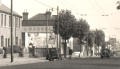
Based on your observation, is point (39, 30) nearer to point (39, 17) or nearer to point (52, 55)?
point (39, 17)

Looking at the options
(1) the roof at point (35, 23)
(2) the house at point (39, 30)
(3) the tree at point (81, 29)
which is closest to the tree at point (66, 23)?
(3) the tree at point (81, 29)

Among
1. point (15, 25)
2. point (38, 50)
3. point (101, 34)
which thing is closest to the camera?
point (15, 25)

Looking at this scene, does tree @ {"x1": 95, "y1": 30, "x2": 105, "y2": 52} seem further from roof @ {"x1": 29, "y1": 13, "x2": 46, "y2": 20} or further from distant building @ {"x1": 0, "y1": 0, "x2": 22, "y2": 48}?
distant building @ {"x1": 0, "y1": 0, "x2": 22, "y2": 48}

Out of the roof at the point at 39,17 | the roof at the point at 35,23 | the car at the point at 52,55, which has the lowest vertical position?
the car at the point at 52,55

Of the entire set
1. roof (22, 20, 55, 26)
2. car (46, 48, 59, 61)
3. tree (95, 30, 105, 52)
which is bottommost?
car (46, 48, 59, 61)

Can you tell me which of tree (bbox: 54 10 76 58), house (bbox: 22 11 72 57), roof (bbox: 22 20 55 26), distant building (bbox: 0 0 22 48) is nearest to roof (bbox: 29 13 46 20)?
house (bbox: 22 11 72 57)

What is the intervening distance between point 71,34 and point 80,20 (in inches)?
556

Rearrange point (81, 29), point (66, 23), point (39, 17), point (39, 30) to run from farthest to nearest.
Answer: point (39, 17) → point (39, 30) → point (81, 29) → point (66, 23)

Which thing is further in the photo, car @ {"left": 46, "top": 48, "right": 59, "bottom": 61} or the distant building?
the distant building

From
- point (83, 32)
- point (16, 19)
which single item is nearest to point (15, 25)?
point (16, 19)

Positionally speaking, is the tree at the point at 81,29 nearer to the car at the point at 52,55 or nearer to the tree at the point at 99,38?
the car at the point at 52,55

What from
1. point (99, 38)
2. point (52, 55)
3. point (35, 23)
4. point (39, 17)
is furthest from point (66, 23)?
point (99, 38)

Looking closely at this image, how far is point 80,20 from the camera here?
9469 centimetres

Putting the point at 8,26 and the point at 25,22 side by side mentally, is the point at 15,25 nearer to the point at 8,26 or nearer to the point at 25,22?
the point at 8,26
